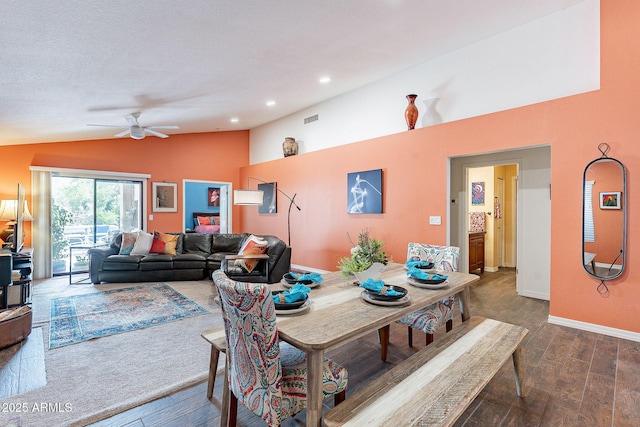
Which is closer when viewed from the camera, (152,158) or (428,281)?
(428,281)

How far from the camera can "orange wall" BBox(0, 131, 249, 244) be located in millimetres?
5531

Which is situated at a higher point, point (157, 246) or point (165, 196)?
point (165, 196)

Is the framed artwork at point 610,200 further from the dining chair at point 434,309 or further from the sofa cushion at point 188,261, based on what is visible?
the sofa cushion at point 188,261

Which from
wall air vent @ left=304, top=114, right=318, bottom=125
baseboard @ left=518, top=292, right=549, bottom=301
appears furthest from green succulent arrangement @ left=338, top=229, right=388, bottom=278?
wall air vent @ left=304, top=114, right=318, bottom=125

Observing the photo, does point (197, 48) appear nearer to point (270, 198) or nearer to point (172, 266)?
point (172, 266)

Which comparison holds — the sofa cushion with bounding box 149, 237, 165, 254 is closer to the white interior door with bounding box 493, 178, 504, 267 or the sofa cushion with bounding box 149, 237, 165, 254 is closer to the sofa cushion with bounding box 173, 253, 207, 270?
the sofa cushion with bounding box 173, 253, 207, 270

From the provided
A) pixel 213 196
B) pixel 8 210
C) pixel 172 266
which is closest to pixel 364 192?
pixel 172 266

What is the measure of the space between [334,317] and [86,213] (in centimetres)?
684

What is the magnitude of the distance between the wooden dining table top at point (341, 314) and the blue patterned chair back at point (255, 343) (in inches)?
5.2

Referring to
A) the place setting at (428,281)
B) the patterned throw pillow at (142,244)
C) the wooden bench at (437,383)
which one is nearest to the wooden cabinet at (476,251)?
the wooden bench at (437,383)

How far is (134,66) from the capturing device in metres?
3.18

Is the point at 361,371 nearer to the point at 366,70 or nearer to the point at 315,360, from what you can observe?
the point at 315,360

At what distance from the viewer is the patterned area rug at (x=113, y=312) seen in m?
3.15

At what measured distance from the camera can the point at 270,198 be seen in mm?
7242
